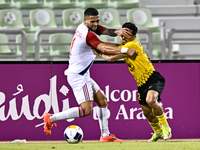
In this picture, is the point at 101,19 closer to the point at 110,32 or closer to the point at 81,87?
the point at 110,32

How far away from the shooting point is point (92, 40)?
573 centimetres

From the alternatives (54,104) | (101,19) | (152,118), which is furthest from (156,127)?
(101,19)

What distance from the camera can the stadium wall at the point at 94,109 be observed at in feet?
25.3

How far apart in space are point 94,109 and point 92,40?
7.81 ft

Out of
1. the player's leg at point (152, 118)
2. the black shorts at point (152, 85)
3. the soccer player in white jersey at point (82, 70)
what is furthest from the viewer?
the player's leg at point (152, 118)

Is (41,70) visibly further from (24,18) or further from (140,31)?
(24,18)

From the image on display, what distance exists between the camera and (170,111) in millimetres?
7867

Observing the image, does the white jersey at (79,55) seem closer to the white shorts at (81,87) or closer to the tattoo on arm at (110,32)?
the white shorts at (81,87)

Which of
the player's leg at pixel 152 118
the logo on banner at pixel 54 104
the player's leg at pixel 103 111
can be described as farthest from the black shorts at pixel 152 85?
the logo on banner at pixel 54 104

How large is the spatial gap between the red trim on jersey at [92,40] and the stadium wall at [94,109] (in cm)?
207

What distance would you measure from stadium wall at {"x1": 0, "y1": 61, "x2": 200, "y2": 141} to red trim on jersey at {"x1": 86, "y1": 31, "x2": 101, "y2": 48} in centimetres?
207

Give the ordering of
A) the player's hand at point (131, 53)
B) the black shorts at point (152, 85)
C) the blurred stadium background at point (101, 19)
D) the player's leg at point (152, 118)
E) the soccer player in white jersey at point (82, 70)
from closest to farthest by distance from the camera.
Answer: the player's hand at point (131, 53)
the soccer player in white jersey at point (82, 70)
the black shorts at point (152, 85)
the player's leg at point (152, 118)
the blurred stadium background at point (101, 19)

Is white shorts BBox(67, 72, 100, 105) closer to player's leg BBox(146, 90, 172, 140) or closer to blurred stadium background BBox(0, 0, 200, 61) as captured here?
player's leg BBox(146, 90, 172, 140)

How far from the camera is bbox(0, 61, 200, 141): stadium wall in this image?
7.71 m
